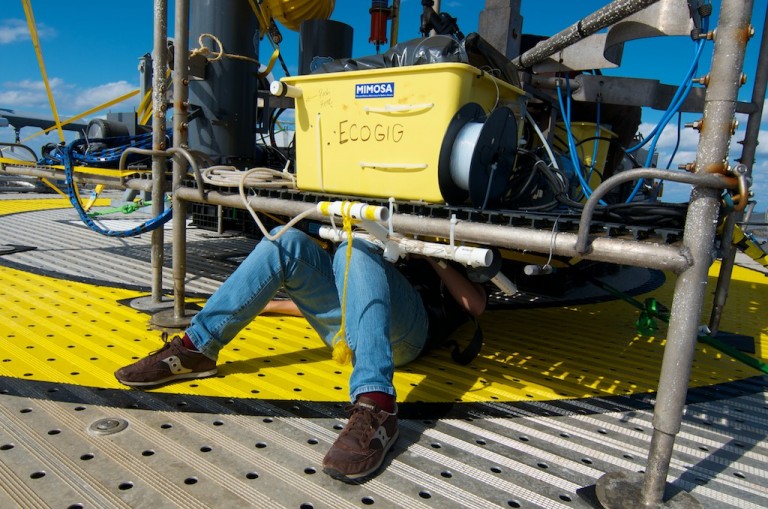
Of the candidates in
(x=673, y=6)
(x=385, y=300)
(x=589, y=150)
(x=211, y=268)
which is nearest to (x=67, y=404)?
(x=385, y=300)

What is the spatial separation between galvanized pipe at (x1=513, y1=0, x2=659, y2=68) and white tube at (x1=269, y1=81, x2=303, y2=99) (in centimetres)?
131

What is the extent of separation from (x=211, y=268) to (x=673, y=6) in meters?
Answer: 3.29

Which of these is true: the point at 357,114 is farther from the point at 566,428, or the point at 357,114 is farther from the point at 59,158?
the point at 59,158

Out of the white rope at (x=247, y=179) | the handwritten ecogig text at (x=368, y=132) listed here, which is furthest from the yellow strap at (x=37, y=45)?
the handwritten ecogig text at (x=368, y=132)

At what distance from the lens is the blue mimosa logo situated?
1891mm

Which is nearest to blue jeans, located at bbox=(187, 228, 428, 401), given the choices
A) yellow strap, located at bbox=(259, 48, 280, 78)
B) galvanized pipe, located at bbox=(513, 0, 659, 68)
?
galvanized pipe, located at bbox=(513, 0, 659, 68)

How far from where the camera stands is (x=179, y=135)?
2.50 m

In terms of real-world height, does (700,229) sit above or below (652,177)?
below

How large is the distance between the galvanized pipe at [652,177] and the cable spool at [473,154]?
55 cm

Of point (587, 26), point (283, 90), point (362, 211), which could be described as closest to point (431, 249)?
point (362, 211)

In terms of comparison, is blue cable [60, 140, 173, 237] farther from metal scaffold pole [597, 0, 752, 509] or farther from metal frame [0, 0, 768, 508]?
metal scaffold pole [597, 0, 752, 509]

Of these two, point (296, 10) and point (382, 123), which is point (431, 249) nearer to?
point (382, 123)

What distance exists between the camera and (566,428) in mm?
1808

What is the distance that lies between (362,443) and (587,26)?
80.1 inches
